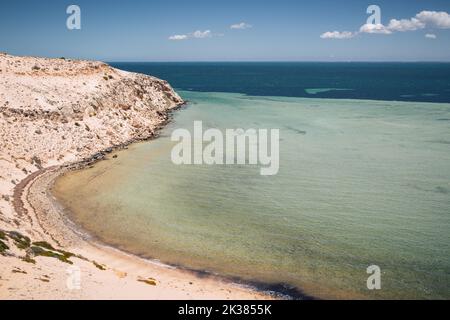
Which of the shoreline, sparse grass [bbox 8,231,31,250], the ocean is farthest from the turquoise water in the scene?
Result: sparse grass [bbox 8,231,31,250]

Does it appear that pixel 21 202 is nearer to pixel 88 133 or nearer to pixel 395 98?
pixel 88 133

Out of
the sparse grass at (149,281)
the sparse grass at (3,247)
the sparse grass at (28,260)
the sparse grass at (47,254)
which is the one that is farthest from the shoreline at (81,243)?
the sparse grass at (3,247)

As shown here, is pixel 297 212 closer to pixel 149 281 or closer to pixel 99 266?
pixel 149 281

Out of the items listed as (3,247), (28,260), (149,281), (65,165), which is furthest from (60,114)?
(149,281)

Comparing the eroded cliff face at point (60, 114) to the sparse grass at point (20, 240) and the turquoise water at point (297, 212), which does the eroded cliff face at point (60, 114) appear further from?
the turquoise water at point (297, 212)
